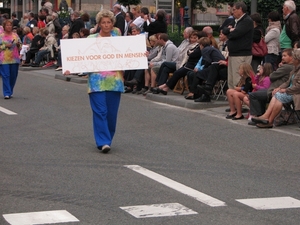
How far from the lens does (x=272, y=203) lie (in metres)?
8.02

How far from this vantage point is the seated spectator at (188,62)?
1783cm

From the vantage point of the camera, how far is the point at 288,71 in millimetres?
14195

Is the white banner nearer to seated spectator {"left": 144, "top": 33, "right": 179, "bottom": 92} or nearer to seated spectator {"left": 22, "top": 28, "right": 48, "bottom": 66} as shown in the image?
seated spectator {"left": 144, "top": 33, "right": 179, "bottom": 92}

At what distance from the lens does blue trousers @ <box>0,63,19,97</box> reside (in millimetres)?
18094

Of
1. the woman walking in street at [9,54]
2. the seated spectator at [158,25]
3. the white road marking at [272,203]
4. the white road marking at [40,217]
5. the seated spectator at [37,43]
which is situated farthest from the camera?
the seated spectator at [37,43]

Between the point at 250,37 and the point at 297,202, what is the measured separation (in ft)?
27.0

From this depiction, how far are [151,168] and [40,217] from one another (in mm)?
2848

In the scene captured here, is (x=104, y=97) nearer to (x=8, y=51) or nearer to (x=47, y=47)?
(x=8, y=51)

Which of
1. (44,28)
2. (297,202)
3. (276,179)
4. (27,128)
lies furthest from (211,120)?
(44,28)

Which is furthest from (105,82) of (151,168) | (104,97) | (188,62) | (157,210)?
(188,62)

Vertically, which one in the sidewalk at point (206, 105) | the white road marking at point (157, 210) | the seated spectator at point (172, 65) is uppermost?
the seated spectator at point (172, 65)

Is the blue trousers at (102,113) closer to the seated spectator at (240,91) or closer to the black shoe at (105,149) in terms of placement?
the black shoe at (105,149)

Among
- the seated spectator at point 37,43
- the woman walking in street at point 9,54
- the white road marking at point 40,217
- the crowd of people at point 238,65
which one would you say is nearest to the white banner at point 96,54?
the crowd of people at point 238,65

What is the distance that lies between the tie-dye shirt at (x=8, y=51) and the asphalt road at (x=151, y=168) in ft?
9.16
